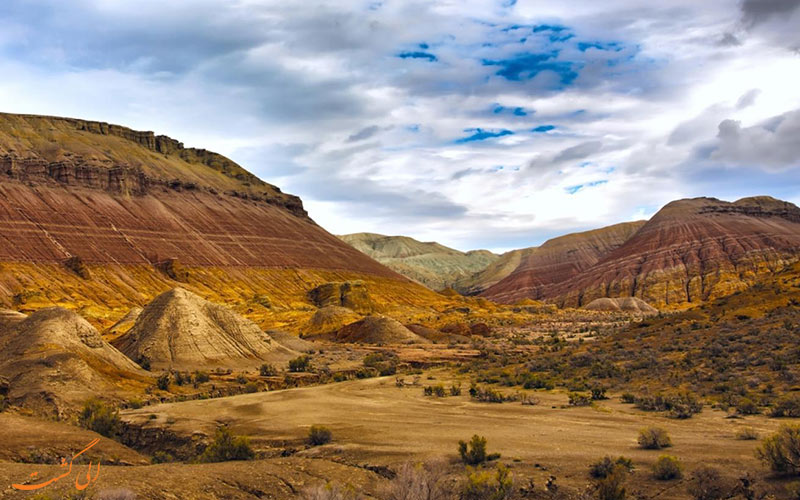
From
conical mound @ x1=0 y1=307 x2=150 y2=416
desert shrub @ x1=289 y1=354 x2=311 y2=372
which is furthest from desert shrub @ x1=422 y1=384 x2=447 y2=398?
conical mound @ x1=0 y1=307 x2=150 y2=416

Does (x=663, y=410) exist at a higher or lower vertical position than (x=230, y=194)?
lower

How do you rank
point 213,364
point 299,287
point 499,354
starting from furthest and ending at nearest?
1. point 299,287
2. point 499,354
3. point 213,364

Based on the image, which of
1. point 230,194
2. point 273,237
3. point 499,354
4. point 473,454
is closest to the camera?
point 473,454

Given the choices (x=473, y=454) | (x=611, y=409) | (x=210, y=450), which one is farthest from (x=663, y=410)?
(x=210, y=450)

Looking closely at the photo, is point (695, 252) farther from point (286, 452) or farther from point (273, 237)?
point (286, 452)

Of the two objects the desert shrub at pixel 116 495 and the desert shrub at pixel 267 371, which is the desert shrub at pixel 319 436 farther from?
the desert shrub at pixel 267 371

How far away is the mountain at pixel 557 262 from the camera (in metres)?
167

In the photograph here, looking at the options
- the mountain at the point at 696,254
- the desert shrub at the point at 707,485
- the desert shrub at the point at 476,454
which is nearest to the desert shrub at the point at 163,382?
the desert shrub at the point at 476,454

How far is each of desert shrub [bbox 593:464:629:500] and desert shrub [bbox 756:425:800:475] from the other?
103 inches

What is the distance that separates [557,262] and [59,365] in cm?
16939

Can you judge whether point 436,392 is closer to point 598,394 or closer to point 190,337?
point 598,394

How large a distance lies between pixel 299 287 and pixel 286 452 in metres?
88.8

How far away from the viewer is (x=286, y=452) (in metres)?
14.5

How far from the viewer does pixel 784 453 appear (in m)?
10.3
